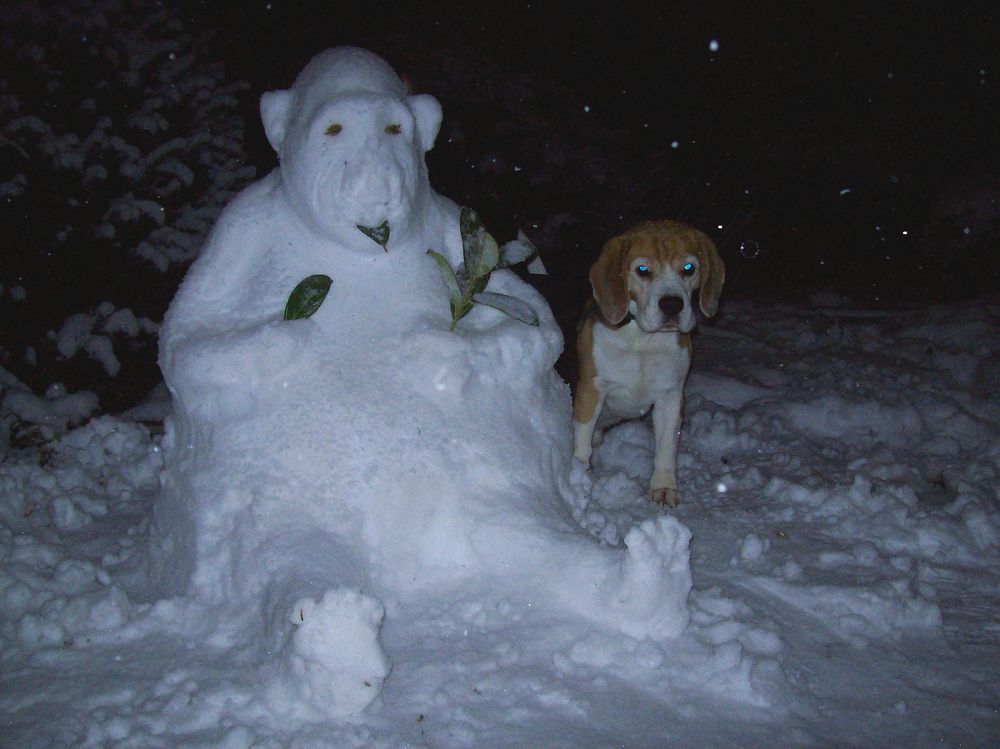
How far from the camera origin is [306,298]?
2512 millimetres

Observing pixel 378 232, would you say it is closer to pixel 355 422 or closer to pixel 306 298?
pixel 306 298

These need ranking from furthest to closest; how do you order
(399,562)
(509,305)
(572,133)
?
1. (572,133)
2. (509,305)
3. (399,562)

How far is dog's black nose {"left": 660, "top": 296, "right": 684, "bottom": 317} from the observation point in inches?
131

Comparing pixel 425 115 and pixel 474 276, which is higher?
pixel 425 115

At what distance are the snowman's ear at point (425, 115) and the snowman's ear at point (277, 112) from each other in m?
0.46

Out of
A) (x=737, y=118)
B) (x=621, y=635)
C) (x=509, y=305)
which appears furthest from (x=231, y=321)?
(x=737, y=118)

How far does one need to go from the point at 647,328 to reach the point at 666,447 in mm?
623

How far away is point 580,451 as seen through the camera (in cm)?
374

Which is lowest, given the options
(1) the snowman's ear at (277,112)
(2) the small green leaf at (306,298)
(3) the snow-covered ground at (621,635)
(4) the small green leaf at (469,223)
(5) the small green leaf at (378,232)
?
(3) the snow-covered ground at (621,635)

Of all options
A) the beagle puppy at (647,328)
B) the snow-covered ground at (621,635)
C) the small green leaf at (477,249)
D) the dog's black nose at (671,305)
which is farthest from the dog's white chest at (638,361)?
the small green leaf at (477,249)

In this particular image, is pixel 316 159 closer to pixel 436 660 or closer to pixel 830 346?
pixel 436 660

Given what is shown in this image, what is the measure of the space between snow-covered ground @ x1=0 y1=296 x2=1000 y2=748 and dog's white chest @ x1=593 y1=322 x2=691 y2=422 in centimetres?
46

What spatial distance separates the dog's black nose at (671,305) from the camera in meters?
3.34

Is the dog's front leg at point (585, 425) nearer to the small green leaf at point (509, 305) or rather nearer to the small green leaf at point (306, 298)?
the small green leaf at point (509, 305)
